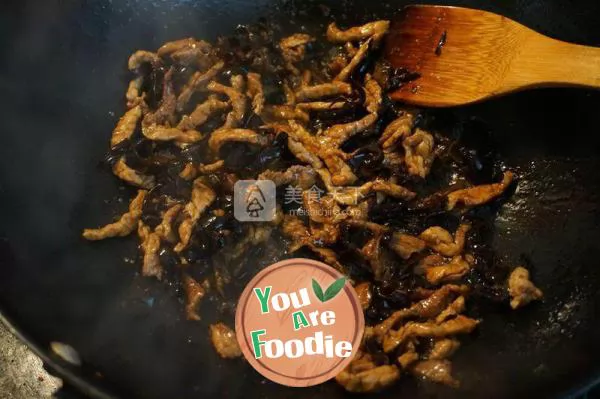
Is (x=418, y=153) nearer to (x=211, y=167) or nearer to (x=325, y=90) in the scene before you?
(x=325, y=90)

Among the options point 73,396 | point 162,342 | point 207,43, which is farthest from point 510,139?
point 73,396

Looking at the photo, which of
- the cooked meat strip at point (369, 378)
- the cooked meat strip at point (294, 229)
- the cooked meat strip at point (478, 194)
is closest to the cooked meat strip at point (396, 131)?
the cooked meat strip at point (478, 194)

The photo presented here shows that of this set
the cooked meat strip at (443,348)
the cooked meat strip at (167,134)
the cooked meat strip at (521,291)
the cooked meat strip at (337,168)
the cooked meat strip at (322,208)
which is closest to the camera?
the cooked meat strip at (443,348)

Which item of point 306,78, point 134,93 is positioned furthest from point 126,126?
point 306,78

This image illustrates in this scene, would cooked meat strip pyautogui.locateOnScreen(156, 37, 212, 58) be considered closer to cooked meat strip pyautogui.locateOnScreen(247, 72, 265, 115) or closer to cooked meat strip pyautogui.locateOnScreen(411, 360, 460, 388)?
cooked meat strip pyautogui.locateOnScreen(247, 72, 265, 115)

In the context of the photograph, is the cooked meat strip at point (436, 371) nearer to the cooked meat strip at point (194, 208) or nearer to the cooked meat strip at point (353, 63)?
the cooked meat strip at point (194, 208)

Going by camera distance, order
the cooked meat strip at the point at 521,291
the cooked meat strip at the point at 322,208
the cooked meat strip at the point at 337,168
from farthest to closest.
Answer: the cooked meat strip at the point at 337,168 < the cooked meat strip at the point at 322,208 < the cooked meat strip at the point at 521,291
